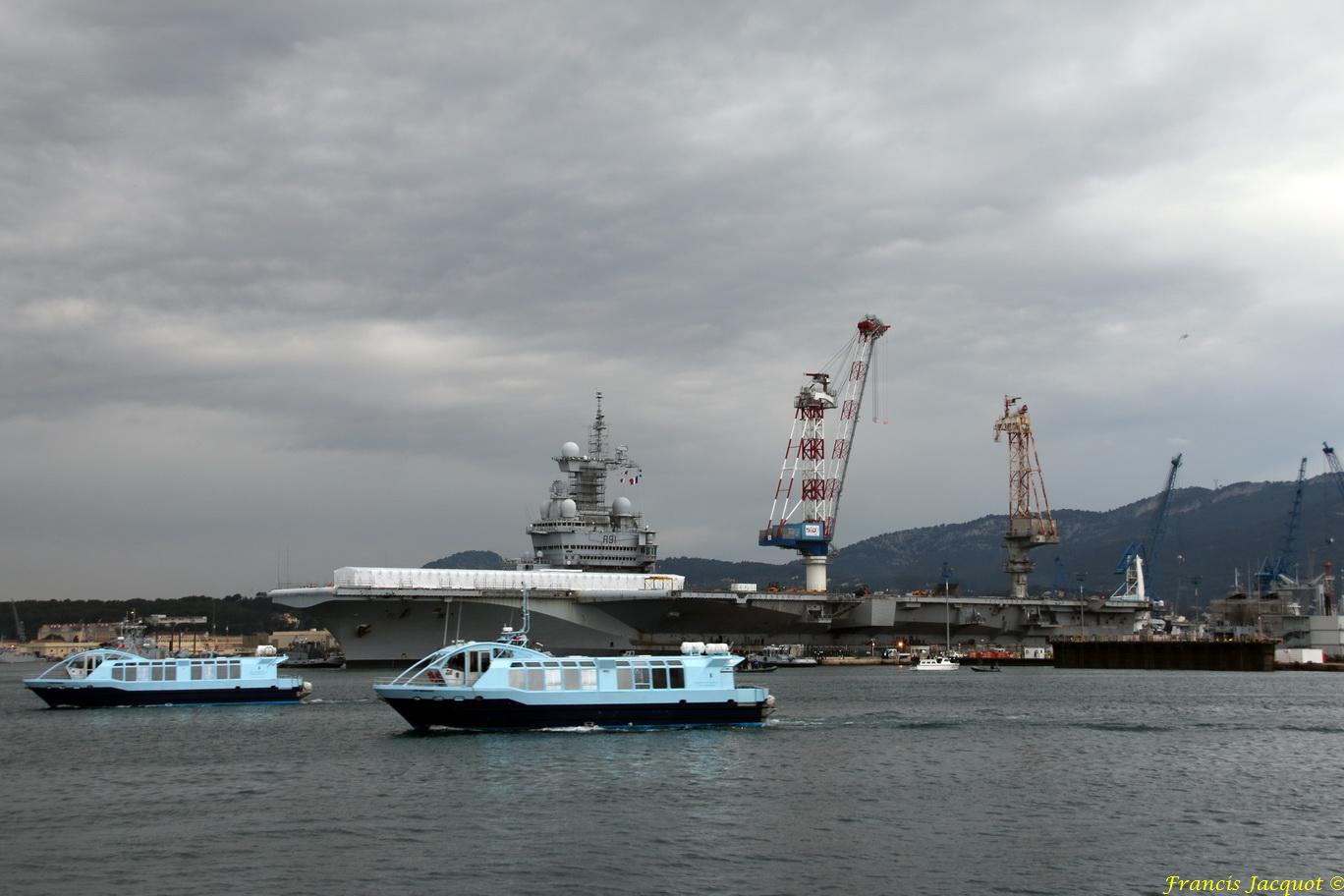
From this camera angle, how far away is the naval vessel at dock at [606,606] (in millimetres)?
94562

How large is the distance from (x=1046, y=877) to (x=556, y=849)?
884 cm

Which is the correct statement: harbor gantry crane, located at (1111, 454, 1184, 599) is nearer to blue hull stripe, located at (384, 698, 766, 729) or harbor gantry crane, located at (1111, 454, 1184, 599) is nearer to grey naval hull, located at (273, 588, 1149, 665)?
grey naval hull, located at (273, 588, 1149, 665)

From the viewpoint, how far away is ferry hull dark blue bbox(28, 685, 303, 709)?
190ft

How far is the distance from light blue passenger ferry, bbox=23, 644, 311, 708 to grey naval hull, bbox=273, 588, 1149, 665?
28968 millimetres

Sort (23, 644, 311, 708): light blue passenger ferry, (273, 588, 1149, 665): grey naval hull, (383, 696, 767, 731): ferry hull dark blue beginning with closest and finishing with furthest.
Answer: (383, 696, 767, 731): ferry hull dark blue, (23, 644, 311, 708): light blue passenger ferry, (273, 588, 1149, 665): grey naval hull

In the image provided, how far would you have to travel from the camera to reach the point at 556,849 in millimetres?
25594

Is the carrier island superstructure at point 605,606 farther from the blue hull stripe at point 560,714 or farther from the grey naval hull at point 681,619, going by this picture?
the blue hull stripe at point 560,714

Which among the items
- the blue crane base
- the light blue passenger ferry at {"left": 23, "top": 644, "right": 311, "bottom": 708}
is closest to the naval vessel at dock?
the blue crane base

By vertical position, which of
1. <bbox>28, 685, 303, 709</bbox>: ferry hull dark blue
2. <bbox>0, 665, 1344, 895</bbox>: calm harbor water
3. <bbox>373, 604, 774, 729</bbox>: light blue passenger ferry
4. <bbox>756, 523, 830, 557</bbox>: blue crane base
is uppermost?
<bbox>756, 523, 830, 557</bbox>: blue crane base

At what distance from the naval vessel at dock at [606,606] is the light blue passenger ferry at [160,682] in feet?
95.2

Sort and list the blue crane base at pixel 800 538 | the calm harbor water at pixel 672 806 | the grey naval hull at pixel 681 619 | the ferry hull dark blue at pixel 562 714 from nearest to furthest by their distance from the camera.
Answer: the calm harbor water at pixel 672 806, the ferry hull dark blue at pixel 562 714, the grey naval hull at pixel 681 619, the blue crane base at pixel 800 538

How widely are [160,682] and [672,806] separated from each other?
116 feet

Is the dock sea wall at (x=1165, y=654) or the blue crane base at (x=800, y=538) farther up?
the blue crane base at (x=800, y=538)

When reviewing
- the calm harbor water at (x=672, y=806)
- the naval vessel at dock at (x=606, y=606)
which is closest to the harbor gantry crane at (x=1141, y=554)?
the naval vessel at dock at (x=606, y=606)
